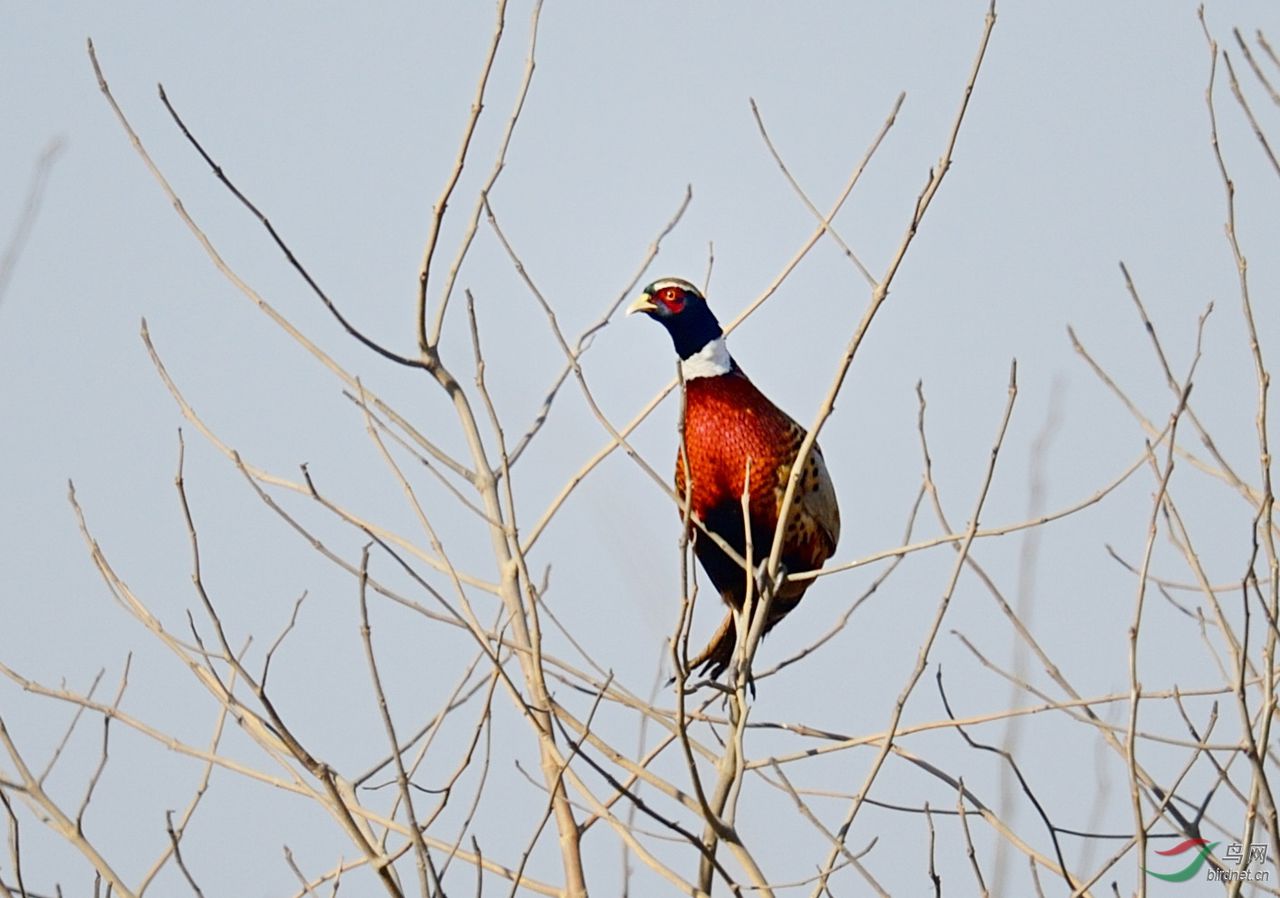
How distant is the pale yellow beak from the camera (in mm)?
6500

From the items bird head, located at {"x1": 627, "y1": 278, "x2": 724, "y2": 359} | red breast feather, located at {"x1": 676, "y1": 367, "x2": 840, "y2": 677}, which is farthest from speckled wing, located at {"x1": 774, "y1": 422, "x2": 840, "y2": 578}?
bird head, located at {"x1": 627, "y1": 278, "x2": 724, "y2": 359}

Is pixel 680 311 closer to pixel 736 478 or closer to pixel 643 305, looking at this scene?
pixel 643 305

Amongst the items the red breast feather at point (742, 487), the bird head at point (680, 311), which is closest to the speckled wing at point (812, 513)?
the red breast feather at point (742, 487)

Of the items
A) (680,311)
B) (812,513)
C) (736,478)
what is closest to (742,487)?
(736,478)

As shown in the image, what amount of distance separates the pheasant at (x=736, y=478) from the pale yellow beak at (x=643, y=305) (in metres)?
0.11

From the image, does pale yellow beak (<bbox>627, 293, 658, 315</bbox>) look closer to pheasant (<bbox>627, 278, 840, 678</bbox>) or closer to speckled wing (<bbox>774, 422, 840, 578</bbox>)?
pheasant (<bbox>627, 278, 840, 678</bbox>)

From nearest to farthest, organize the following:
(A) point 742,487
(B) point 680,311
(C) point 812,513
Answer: (A) point 742,487
(C) point 812,513
(B) point 680,311

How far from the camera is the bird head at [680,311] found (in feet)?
21.0

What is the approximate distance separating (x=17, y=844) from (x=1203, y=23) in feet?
9.90

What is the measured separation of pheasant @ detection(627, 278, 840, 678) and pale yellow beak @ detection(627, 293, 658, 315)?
11 cm

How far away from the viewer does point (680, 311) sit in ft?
21.2

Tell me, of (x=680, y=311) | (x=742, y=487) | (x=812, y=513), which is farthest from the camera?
(x=680, y=311)

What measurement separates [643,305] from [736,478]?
104 cm

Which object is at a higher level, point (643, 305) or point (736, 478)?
point (643, 305)
